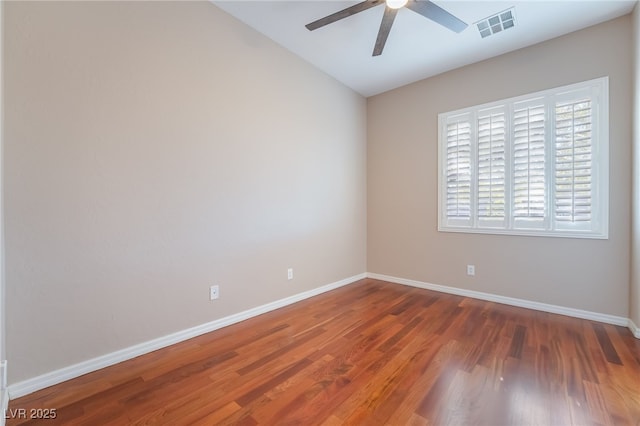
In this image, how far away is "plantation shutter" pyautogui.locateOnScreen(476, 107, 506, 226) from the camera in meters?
3.05

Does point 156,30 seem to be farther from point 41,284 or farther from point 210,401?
point 210,401

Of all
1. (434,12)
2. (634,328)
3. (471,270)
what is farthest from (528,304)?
(434,12)

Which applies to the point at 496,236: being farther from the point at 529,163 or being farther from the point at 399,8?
the point at 399,8

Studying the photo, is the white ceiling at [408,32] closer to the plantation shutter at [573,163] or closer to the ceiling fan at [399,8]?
the ceiling fan at [399,8]

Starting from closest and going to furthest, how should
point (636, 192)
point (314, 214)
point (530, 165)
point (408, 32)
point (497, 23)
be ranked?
point (636, 192)
point (497, 23)
point (408, 32)
point (530, 165)
point (314, 214)

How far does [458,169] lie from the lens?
11.1 feet

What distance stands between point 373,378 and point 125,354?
171 cm

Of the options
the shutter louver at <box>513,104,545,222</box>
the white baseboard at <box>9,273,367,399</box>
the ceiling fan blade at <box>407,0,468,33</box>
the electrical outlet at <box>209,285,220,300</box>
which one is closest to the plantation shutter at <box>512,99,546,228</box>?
the shutter louver at <box>513,104,545,222</box>

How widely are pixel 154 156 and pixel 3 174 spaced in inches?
30.4

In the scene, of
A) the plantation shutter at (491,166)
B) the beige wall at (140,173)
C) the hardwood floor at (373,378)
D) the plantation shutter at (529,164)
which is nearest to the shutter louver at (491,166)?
the plantation shutter at (491,166)

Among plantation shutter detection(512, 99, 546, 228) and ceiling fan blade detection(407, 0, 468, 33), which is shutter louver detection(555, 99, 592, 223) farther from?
ceiling fan blade detection(407, 0, 468, 33)

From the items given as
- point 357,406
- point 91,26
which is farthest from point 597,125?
point 91,26

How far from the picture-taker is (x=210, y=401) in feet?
4.93

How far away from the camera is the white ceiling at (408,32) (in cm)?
236
